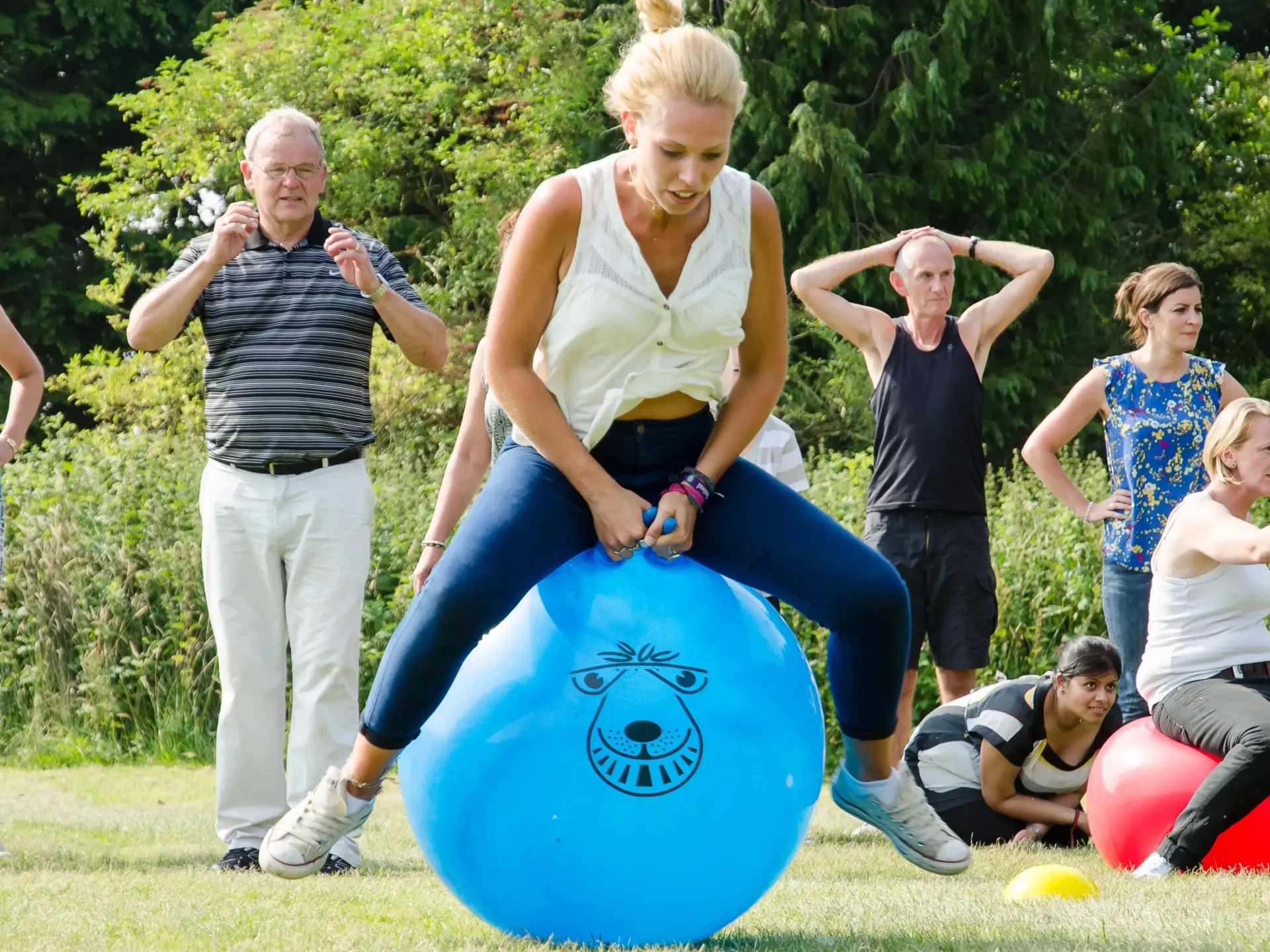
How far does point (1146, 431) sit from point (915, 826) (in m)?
3.16

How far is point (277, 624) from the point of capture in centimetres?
586

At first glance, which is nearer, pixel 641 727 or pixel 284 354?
pixel 641 727

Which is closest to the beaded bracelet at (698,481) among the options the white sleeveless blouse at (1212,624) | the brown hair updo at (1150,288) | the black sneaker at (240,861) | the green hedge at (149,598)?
the white sleeveless blouse at (1212,624)

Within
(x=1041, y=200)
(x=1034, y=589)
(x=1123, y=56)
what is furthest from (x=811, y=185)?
(x=1034, y=589)

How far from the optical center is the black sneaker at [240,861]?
565 centimetres

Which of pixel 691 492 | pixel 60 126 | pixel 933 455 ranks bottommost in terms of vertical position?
pixel 60 126

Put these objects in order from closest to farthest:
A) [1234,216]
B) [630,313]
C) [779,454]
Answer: [630,313] → [779,454] → [1234,216]

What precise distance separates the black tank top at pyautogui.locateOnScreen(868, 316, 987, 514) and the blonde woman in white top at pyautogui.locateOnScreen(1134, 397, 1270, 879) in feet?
3.64

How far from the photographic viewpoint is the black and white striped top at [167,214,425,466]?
579cm

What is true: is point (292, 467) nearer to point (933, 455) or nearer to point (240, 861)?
point (240, 861)

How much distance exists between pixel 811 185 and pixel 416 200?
5.29 m

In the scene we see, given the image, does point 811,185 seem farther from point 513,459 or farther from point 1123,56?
point 513,459

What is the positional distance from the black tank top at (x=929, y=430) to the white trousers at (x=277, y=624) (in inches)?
94.5

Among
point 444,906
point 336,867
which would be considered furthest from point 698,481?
point 336,867
